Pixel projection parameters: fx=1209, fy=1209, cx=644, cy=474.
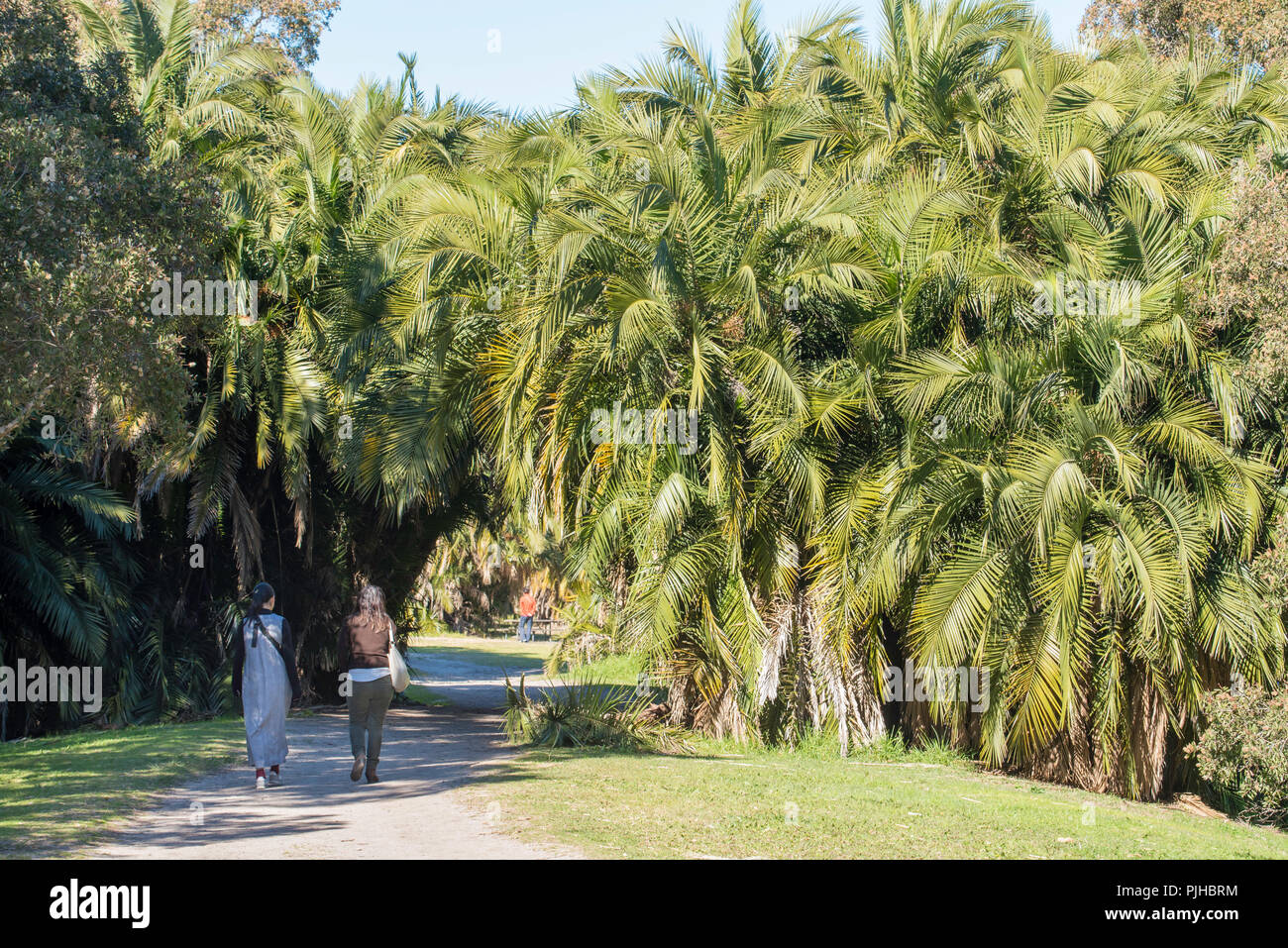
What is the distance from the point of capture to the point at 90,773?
1048 centimetres

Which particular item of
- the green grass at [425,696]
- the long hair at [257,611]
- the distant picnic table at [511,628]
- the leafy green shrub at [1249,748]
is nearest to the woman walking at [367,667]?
the long hair at [257,611]

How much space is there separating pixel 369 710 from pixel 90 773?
2538 mm

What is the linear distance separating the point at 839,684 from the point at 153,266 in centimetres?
864

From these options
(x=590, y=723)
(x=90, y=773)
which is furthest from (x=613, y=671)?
(x=90, y=773)

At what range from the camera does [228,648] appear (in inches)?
673

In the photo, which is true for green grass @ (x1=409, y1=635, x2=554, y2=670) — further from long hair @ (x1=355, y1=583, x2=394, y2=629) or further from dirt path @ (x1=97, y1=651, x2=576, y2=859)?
long hair @ (x1=355, y1=583, x2=394, y2=629)

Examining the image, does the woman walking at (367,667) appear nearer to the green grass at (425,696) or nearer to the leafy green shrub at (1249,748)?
the leafy green shrub at (1249,748)

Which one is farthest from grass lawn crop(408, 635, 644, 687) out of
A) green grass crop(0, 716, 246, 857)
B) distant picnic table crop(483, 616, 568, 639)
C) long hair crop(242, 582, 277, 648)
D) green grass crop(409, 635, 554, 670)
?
long hair crop(242, 582, 277, 648)

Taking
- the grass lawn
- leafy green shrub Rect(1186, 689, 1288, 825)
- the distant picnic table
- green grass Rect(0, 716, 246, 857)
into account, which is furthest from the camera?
the distant picnic table

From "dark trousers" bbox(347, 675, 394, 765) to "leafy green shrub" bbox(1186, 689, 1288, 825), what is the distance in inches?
309

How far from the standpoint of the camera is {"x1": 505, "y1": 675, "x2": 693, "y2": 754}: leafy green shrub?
1334 centimetres

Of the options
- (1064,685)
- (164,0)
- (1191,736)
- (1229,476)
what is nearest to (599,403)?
(1064,685)

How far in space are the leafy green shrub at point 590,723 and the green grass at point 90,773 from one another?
121 inches

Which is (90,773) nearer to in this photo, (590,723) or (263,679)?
(263,679)
